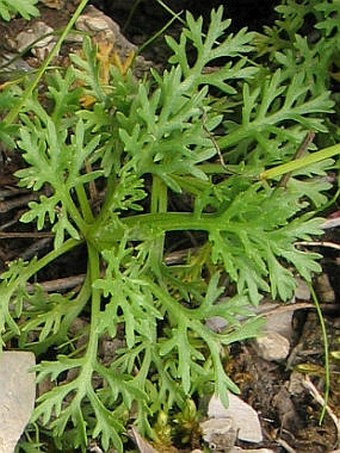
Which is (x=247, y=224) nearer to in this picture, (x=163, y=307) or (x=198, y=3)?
(x=163, y=307)

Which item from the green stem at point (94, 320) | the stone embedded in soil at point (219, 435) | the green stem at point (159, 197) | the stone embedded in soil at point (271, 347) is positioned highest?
the green stem at point (159, 197)

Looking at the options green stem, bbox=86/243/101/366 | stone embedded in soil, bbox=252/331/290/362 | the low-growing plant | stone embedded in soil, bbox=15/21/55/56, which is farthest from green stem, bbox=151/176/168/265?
stone embedded in soil, bbox=15/21/55/56

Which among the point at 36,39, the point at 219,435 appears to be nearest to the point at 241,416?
the point at 219,435

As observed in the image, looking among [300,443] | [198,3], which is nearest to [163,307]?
[300,443]

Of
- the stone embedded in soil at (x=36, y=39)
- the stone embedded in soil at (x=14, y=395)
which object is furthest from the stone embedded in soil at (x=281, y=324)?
the stone embedded in soil at (x=36, y=39)

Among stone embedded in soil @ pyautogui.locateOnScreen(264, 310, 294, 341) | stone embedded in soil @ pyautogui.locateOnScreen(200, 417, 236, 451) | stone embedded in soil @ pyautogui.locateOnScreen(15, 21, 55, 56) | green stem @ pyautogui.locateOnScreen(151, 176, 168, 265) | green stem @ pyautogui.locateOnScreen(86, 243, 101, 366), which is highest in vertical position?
stone embedded in soil @ pyautogui.locateOnScreen(15, 21, 55, 56)

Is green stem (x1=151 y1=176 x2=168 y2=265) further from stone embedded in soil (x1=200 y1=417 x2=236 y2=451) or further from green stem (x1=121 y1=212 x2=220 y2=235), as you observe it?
stone embedded in soil (x1=200 y1=417 x2=236 y2=451)

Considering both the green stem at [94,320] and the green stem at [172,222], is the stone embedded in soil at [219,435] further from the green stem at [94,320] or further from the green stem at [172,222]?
the green stem at [172,222]
